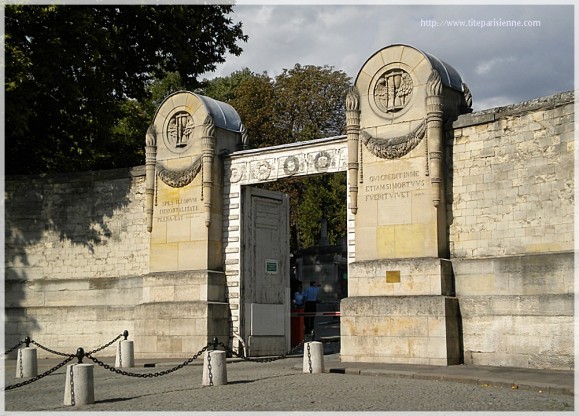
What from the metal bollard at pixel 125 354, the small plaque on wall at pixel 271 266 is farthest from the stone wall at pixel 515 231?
the metal bollard at pixel 125 354

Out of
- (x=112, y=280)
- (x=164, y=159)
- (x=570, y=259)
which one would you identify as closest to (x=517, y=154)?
(x=570, y=259)

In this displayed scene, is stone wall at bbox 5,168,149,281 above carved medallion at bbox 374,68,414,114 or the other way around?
the other way around

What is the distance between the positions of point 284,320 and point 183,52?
328 inches

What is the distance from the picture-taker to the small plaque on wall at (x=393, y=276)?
51.0ft

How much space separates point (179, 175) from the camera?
19141mm

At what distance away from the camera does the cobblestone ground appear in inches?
392

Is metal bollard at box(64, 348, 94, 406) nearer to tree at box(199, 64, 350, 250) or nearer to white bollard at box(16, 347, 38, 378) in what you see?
white bollard at box(16, 347, 38, 378)

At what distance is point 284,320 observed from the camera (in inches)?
781

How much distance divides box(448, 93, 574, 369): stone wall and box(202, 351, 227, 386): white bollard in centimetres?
501

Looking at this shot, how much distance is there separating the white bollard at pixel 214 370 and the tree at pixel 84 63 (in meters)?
9.51

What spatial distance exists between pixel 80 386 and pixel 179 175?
29.5 ft

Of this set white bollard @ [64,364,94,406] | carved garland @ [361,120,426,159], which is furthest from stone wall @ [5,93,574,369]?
white bollard @ [64,364,94,406]

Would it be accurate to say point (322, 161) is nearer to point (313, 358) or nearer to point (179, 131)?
point (179, 131)

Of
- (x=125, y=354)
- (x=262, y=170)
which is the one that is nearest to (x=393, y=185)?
(x=262, y=170)
